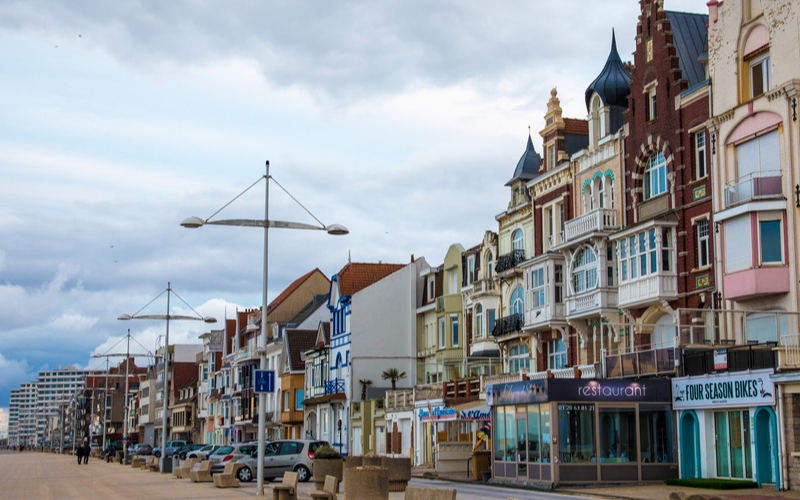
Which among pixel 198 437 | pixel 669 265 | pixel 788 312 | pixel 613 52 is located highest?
pixel 613 52

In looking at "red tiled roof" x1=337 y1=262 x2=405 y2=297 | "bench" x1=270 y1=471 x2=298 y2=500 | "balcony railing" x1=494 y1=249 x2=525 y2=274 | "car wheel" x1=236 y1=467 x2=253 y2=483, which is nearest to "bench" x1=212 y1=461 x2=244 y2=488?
"car wheel" x1=236 y1=467 x2=253 y2=483

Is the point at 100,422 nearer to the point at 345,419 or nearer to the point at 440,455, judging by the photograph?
the point at 345,419

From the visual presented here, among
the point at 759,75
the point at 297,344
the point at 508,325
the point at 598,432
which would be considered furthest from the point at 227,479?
the point at 297,344

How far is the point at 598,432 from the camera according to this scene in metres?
30.7

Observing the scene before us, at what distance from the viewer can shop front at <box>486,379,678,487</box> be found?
99.9 ft

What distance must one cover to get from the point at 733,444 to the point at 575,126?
2223 centimetres

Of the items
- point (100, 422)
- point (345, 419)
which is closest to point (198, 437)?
point (345, 419)

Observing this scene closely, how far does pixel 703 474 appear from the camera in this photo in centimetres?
2977

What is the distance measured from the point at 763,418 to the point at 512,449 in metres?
8.77

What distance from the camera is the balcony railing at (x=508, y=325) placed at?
4759cm

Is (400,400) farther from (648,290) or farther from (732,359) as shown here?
(732,359)

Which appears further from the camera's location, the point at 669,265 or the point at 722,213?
the point at 669,265

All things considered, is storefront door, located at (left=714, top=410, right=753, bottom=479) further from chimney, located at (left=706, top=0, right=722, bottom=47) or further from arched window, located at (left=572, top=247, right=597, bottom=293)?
chimney, located at (left=706, top=0, right=722, bottom=47)

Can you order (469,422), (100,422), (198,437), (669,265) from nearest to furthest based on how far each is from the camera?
1. (669,265)
2. (469,422)
3. (198,437)
4. (100,422)
